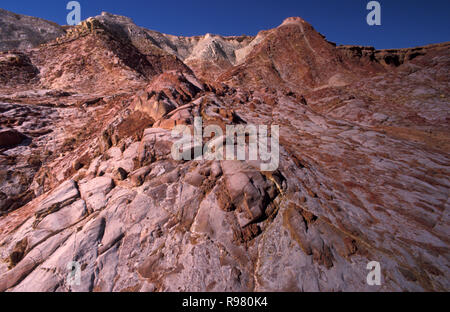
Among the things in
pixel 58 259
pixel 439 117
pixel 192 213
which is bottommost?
pixel 58 259

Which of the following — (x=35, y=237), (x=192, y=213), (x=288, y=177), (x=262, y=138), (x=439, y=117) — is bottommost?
(x=35, y=237)

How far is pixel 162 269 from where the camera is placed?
303 centimetres

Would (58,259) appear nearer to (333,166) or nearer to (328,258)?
(328,258)

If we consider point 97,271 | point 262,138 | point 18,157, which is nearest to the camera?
point 97,271

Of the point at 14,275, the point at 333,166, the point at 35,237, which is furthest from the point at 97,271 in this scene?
the point at 333,166

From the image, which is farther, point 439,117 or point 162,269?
point 439,117

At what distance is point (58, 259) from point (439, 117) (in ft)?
64.3

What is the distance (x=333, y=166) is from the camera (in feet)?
18.9

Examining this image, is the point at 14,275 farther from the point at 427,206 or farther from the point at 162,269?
the point at 427,206

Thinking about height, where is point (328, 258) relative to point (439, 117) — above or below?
below

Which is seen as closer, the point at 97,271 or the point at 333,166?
the point at 97,271

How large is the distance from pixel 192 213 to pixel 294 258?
6.99 ft
